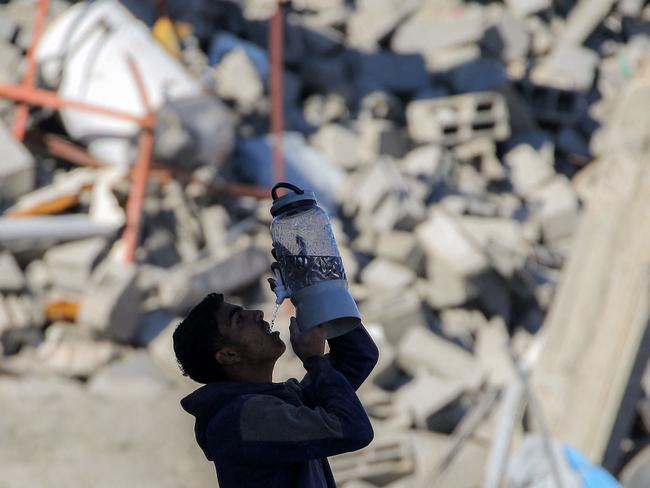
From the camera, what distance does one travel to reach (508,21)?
12094 mm

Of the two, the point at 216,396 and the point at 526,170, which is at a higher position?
the point at 216,396

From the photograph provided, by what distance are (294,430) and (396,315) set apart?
5986 millimetres

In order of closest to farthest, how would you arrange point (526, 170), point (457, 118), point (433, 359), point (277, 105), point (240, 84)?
1. point (433, 359)
2. point (277, 105)
3. point (240, 84)
4. point (457, 118)
5. point (526, 170)

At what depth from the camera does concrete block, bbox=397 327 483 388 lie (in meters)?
7.33

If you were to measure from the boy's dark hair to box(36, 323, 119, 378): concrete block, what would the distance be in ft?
16.2

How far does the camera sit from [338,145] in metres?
A: 9.75

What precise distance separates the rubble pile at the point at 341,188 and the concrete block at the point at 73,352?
0.7 inches

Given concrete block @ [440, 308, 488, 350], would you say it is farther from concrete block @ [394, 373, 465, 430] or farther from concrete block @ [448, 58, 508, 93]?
concrete block @ [448, 58, 508, 93]

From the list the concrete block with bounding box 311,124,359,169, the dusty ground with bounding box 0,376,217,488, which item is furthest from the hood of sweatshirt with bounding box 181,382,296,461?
the concrete block with bounding box 311,124,359,169

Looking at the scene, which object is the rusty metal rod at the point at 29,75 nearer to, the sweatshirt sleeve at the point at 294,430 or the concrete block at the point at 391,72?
the concrete block at the point at 391,72

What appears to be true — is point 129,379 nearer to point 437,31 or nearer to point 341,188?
point 341,188

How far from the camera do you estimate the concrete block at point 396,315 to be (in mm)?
7566

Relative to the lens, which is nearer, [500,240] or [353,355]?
[353,355]

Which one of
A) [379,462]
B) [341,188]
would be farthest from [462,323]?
[379,462]
